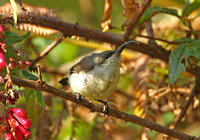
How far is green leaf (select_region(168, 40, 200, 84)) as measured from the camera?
2342 mm

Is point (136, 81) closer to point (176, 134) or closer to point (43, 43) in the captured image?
point (176, 134)

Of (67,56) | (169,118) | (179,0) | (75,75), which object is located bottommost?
(169,118)

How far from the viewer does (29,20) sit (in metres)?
2.52

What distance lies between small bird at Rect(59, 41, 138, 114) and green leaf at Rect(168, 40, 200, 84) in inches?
15.9

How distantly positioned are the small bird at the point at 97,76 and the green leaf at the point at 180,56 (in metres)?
0.40

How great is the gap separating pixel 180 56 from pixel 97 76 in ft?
2.51

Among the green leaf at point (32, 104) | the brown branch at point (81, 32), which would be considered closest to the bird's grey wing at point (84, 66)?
the brown branch at point (81, 32)

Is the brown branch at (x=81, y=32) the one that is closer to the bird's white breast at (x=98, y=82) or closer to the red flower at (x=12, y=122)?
the bird's white breast at (x=98, y=82)

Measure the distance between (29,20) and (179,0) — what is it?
2.07 metres

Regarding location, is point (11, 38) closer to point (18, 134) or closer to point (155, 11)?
point (18, 134)

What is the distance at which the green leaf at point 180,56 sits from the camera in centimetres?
234

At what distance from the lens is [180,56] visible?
2.44 m

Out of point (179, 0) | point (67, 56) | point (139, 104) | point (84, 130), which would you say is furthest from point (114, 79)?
point (179, 0)

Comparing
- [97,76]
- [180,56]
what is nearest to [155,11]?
[180,56]
